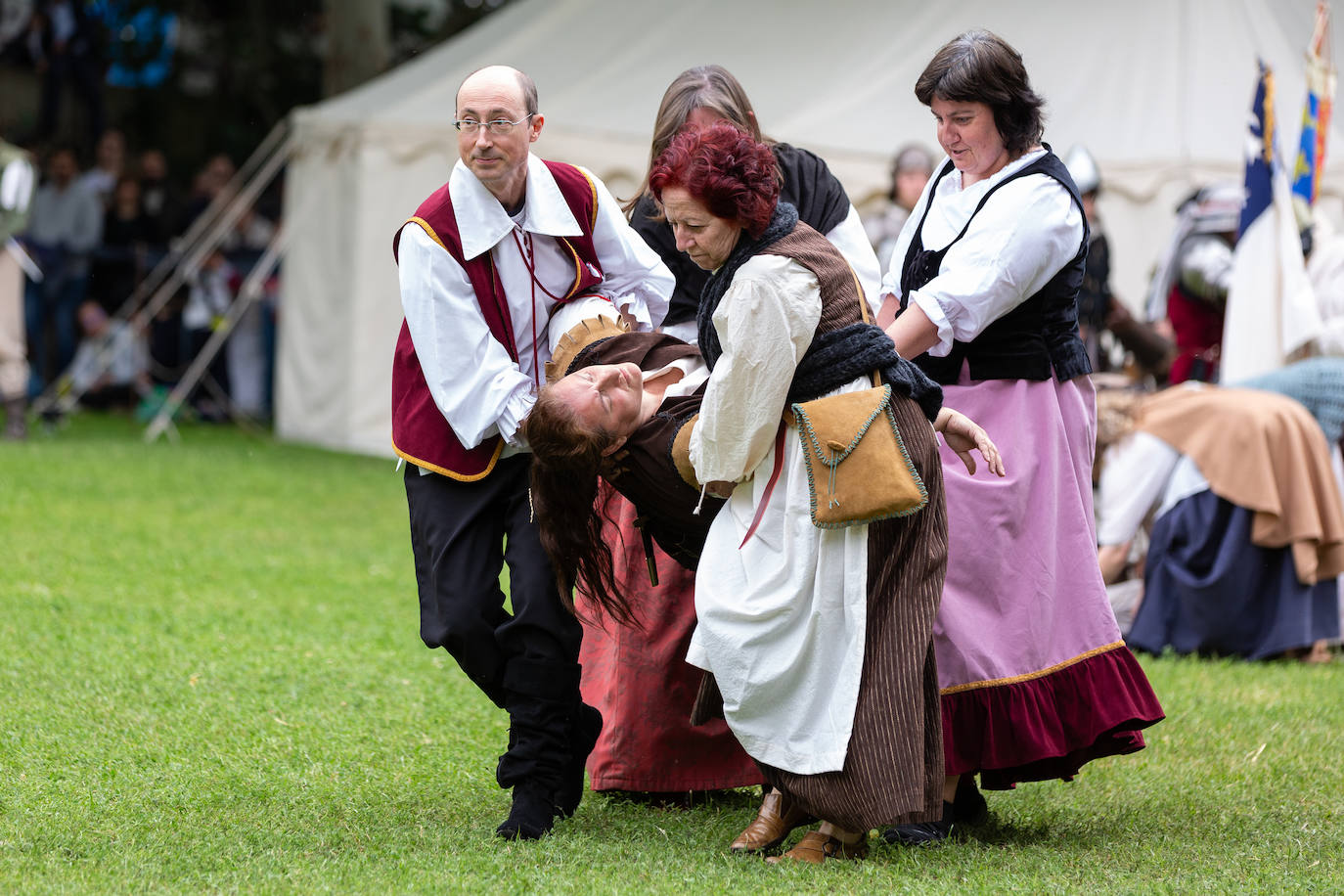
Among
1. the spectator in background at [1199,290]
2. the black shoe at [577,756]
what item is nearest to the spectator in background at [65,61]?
the spectator in background at [1199,290]

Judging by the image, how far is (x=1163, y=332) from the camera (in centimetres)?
725

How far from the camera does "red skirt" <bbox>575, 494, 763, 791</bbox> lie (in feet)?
11.9

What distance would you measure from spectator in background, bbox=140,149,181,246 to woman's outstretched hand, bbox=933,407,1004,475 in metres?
10.7

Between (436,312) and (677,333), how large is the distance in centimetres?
77

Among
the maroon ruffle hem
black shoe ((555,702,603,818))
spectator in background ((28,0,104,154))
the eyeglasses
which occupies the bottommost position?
black shoe ((555,702,603,818))

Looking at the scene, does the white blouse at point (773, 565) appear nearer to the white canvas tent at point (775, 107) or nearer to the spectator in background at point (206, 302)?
the white canvas tent at point (775, 107)

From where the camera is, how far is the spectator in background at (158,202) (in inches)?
502

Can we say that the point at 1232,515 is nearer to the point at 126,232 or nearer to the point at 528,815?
the point at 528,815

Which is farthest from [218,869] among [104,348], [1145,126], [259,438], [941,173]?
[104,348]

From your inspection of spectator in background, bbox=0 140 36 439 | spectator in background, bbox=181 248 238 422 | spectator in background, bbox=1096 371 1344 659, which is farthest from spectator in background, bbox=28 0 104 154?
spectator in background, bbox=1096 371 1344 659

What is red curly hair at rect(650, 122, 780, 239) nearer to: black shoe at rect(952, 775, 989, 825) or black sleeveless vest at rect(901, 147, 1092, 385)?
black sleeveless vest at rect(901, 147, 1092, 385)

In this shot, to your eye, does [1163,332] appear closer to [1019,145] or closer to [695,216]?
[1019,145]

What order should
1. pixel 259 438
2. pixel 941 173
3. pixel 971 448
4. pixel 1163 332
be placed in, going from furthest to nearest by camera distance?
pixel 259 438 → pixel 1163 332 → pixel 941 173 → pixel 971 448

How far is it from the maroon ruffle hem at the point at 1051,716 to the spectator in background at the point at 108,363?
9.67 metres
